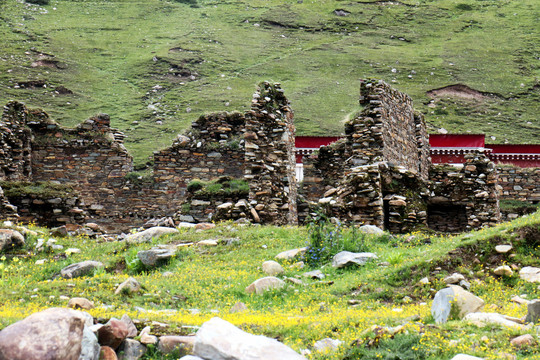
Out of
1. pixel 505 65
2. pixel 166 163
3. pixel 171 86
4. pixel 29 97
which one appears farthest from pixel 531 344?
pixel 505 65

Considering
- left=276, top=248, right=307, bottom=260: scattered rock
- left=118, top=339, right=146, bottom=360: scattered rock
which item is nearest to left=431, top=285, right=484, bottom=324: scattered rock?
left=118, top=339, right=146, bottom=360: scattered rock

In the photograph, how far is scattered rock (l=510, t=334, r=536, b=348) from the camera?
548 centimetres

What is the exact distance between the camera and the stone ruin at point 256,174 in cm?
1452

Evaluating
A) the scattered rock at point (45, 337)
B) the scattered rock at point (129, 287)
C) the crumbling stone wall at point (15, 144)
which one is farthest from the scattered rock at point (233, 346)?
the crumbling stone wall at point (15, 144)

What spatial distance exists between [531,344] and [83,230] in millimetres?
13190

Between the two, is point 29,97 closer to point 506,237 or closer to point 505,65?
point 506,237

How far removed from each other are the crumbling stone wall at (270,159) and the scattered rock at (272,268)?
5385 mm

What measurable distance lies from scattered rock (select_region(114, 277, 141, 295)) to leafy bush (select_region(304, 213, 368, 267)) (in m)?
3.27

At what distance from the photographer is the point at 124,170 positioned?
78.4ft

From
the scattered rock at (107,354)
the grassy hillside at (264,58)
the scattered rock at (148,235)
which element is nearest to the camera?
the scattered rock at (107,354)

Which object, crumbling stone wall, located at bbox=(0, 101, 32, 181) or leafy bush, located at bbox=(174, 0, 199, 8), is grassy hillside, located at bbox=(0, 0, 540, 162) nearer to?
leafy bush, located at bbox=(174, 0, 199, 8)

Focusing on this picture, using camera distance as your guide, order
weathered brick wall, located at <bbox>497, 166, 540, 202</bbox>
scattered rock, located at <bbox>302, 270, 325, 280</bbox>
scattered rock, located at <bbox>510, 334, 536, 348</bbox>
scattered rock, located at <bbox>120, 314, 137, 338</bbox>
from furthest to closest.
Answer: weathered brick wall, located at <bbox>497, 166, 540, 202</bbox>
scattered rock, located at <bbox>302, 270, 325, 280</bbox>
scattered rock, located at <bbox>120, 314, 137, 338</bbox>
scattered rock, located at <bbox>510, 334, 536, 348</bbox>

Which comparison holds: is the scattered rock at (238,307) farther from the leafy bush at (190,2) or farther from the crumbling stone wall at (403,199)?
the leafy bush at (190,2)

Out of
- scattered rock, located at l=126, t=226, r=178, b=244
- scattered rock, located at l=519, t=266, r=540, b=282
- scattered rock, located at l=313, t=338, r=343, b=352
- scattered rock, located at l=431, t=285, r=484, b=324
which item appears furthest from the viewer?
scattered rock, located at l=126, t=226, r=178, b=244
